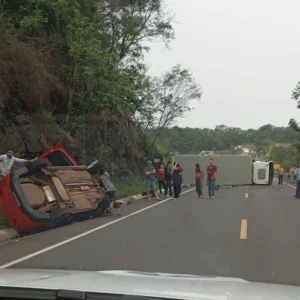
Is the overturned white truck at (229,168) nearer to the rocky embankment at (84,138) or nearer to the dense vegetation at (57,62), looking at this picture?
the rocky embankment at (84,138)

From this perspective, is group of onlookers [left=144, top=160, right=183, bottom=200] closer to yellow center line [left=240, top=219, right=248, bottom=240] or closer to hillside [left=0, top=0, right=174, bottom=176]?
hillside [left=0, top=0, right=174, bottom=176]

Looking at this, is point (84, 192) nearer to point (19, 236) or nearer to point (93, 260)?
point (19, 236)

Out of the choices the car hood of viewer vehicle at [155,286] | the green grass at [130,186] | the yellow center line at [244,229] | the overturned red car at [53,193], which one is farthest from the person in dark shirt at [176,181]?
the car hood of viewer vehicle at [155,286]

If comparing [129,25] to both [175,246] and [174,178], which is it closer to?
[174,178]

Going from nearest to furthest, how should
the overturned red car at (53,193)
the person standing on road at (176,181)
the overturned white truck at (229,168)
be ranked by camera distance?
the overturned red car at (53,193) → the person standing on road at (176,181) → the overturned white truck at (229,168)

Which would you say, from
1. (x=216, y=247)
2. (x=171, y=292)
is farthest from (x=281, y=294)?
(x=216, y=247)

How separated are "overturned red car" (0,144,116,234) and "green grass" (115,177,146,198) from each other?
720cm

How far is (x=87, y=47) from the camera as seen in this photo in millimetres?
22391

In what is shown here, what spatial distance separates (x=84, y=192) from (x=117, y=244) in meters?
5.18

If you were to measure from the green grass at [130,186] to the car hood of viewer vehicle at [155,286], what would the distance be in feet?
63.2

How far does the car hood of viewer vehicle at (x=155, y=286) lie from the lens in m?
3.03

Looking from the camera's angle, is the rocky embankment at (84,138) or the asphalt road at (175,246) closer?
the asphalt road at (175,246)

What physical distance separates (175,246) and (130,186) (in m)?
20.1

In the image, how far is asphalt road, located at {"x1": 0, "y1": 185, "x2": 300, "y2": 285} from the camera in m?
7.95
